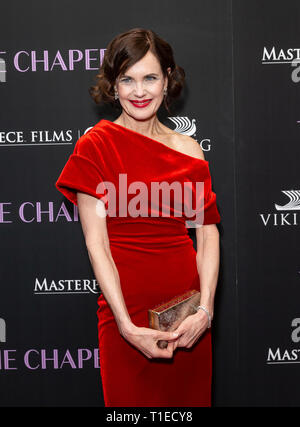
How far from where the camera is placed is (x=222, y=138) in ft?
7.28

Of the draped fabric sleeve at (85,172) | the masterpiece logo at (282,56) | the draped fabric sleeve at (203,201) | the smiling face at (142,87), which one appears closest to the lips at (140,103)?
the smiling face at (142,87)

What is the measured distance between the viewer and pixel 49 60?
2186 mm

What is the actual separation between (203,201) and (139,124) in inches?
14.7

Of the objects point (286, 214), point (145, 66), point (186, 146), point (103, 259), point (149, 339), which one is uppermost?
point (145, 66)

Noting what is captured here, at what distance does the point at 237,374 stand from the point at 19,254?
1289mm

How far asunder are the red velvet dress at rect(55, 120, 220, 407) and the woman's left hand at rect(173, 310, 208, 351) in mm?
90

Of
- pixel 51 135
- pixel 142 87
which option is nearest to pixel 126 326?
pixel 142 87

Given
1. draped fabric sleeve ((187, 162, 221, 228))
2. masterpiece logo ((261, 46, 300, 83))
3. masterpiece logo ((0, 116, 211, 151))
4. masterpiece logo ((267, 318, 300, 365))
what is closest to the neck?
draped fabric sleeve ((187, 162, 221, 228))

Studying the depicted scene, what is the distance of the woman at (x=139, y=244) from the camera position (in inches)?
58.6

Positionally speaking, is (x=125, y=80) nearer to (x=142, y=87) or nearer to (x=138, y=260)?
(x=142, y=87)

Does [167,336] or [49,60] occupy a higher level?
[49,60]

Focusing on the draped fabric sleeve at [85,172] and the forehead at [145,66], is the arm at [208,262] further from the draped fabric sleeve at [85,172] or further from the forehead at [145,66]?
the forehead at [145,66]
